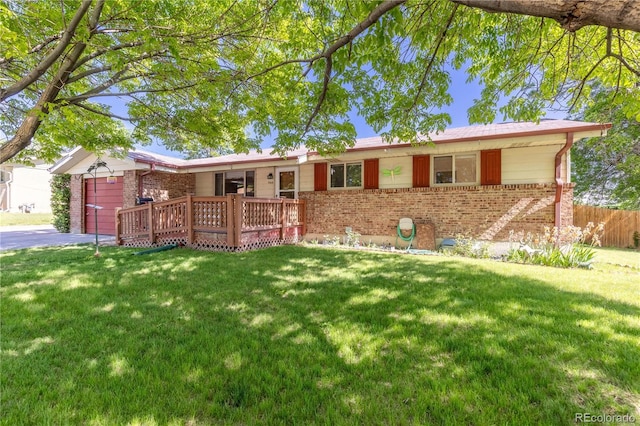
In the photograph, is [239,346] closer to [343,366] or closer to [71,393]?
[343,366]

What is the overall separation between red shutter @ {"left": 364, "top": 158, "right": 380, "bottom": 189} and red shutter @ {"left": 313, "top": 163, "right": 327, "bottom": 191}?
5.21 ft

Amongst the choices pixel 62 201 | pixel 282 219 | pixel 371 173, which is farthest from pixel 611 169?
pixel 62 201

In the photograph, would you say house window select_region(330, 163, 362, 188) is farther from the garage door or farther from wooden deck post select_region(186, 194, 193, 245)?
the garage door

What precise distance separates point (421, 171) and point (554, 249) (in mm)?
4134

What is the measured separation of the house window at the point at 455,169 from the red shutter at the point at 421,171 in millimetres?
281

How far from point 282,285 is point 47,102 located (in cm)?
528

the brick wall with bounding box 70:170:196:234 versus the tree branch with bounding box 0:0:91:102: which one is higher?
the tree branch with bounding box 0:0:91:102

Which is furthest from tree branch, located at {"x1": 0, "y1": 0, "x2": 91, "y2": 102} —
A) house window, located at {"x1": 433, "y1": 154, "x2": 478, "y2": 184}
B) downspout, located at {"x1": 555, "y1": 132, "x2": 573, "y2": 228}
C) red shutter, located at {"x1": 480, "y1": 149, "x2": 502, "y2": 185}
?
downspout, located at {"x1": 555, "y1": 132, "x2": 573, "y2": 228}

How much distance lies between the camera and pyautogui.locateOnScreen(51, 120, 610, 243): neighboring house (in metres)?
8.01

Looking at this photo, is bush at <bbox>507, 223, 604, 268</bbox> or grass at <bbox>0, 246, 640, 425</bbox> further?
bush at <bbox>507, 223, 604, 268</bbox>

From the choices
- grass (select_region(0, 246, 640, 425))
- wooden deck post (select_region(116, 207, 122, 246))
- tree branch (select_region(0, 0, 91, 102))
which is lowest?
grass (select_region(0, 246, 640, 425))

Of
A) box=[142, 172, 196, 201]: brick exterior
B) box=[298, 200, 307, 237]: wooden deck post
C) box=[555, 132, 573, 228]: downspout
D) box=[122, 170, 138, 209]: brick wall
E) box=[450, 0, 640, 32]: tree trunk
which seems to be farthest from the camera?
box=[142, 172, 196, 201]: brick exterior

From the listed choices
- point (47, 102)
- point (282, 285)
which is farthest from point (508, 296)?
point (47, 102)

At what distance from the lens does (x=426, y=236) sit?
913 cm
